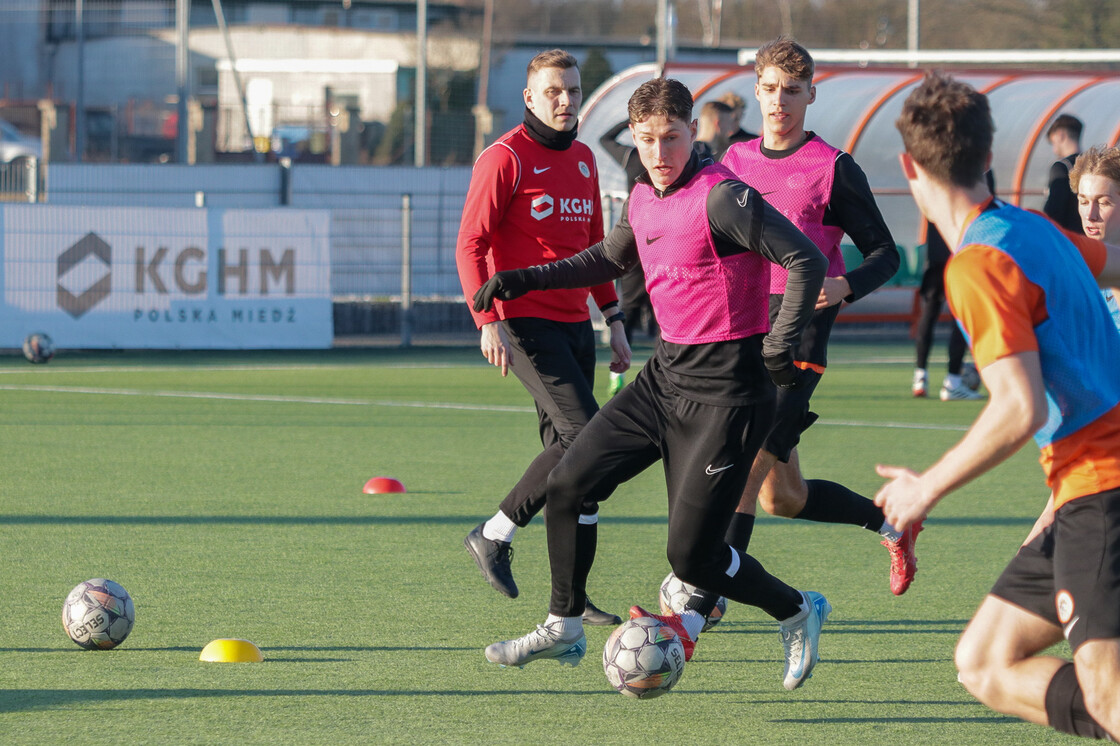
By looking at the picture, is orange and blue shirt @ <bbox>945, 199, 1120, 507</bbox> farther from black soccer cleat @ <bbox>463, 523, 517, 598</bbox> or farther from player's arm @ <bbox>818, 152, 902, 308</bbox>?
black soccer cleat @ <bbox>463, 523, 517, 598</bbox>

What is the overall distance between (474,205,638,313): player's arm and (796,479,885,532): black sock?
1.31 meters

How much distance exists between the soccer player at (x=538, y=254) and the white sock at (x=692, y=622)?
2.31 feet

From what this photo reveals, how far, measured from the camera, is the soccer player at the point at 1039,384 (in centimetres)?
325

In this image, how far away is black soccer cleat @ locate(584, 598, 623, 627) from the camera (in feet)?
18.8

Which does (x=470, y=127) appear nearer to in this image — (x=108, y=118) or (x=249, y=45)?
(x=108, y=118)

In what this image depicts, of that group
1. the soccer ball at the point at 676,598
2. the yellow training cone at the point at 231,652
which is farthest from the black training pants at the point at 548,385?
the yellow training cone at the point at 231,652

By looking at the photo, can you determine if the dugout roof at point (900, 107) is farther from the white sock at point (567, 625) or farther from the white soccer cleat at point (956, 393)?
the white sock at point (567, 625)

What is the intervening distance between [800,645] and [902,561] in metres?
1.13

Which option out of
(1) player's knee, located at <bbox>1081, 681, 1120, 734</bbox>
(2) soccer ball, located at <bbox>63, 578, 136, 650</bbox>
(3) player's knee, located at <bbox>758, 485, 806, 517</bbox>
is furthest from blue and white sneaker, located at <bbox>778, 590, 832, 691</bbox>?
(2) soccer ball, located at <bbox>63, 578, 136, 650</bbox>

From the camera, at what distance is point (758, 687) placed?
16.1ft

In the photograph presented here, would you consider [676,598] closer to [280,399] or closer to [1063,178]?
[1063,178]

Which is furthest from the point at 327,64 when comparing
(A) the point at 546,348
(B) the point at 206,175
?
(A) the point at 546,348

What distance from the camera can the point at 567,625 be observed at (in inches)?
195

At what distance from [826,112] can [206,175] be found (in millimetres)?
10004
